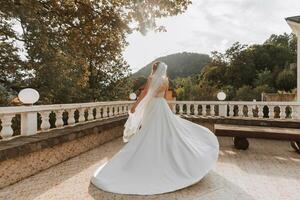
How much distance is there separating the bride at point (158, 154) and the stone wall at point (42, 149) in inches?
46.6

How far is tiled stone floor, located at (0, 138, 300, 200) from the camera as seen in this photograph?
3846 millimetres

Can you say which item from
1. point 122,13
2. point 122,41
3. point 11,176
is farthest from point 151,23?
point 11,176

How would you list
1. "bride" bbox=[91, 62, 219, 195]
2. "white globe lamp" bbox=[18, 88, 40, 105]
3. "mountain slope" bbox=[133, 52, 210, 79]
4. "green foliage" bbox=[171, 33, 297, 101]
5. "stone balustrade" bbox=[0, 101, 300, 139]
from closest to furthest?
"bride" bbox=[91, 62, 219, 195] < "stone balustrade" bbox=[0, 101, 300, 139] < "white globe lamp" bbox=[18, 88, 40, 105] < "mountain slope" bbox=[133, 52, 210, 79] < "green foliage" bbox=[171, 33, 297, 101]

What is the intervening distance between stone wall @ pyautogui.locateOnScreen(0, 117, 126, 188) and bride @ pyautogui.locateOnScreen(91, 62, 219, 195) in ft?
3.88

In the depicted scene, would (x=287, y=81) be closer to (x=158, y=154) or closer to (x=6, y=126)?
(x=158, y=154)


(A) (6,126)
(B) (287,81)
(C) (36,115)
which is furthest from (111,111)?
(B) (287,81)

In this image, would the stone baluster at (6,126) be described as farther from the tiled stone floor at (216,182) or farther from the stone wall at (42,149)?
the tiled stone floor at (216,182)

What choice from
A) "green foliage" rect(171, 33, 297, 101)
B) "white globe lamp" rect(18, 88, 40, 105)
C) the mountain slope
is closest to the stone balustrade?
"white globe lamp" rect(18, 88, 40, 105)

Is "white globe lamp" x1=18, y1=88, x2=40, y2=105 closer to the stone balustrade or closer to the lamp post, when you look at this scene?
the lamp post

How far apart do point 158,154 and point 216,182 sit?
103cm

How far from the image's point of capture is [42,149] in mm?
4992

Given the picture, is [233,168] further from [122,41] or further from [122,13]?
[122,41]

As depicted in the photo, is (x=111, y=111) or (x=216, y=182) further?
(x=111, y=111)

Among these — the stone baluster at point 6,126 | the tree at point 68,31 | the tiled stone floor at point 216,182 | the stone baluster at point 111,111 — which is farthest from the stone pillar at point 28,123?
the tree at point 68,31
